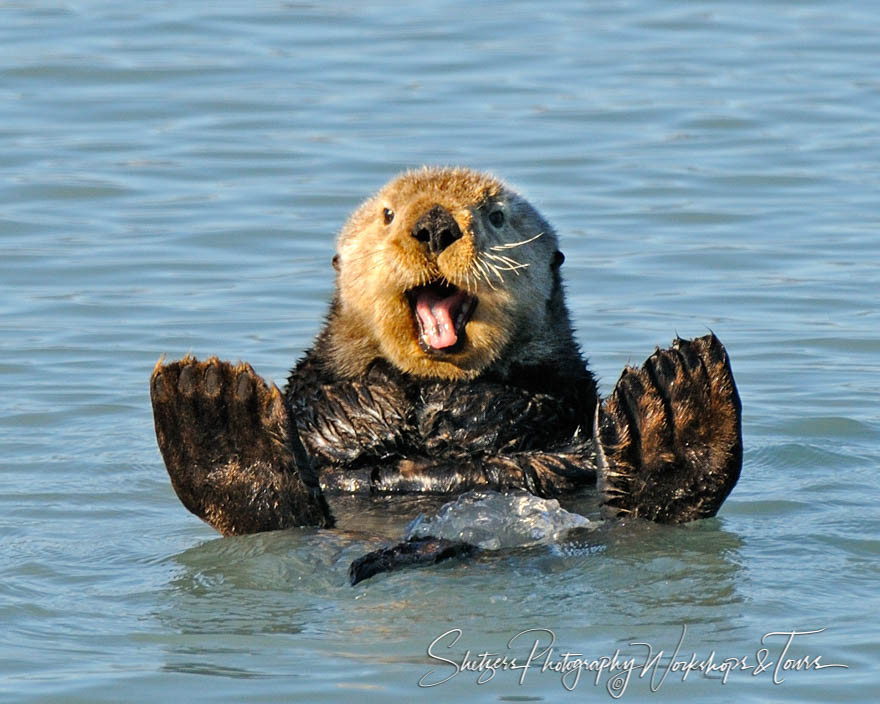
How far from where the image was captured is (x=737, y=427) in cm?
528

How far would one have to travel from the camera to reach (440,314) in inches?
229

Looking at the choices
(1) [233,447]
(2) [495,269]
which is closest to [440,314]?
(2) [495,269]

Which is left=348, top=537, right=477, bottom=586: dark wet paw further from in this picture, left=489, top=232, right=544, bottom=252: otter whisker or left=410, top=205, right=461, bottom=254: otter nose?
left=489, top=232, right=544, bottom=252: otter whisker

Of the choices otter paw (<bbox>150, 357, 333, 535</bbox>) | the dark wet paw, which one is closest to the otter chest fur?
otter paw (<bbox>150, 357, 333, 535</bbox>)

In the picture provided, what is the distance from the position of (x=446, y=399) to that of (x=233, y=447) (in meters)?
0.89

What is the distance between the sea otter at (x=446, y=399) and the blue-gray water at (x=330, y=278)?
0.22m

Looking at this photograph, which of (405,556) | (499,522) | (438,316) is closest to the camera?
(405,556)

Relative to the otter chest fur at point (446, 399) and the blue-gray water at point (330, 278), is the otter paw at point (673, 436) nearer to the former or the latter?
the otter chest fur at point (446, 399)

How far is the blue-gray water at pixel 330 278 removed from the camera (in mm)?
4465

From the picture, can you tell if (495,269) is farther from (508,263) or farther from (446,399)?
(446,399)

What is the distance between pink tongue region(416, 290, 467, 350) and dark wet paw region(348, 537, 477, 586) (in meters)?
0.99

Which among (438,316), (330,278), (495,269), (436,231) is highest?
(436,231)

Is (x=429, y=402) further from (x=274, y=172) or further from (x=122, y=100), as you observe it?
(x=122, y=100)

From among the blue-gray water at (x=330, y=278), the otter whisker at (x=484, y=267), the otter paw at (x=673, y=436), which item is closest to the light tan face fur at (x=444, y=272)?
the otter whisker at (x=484, y=267)
